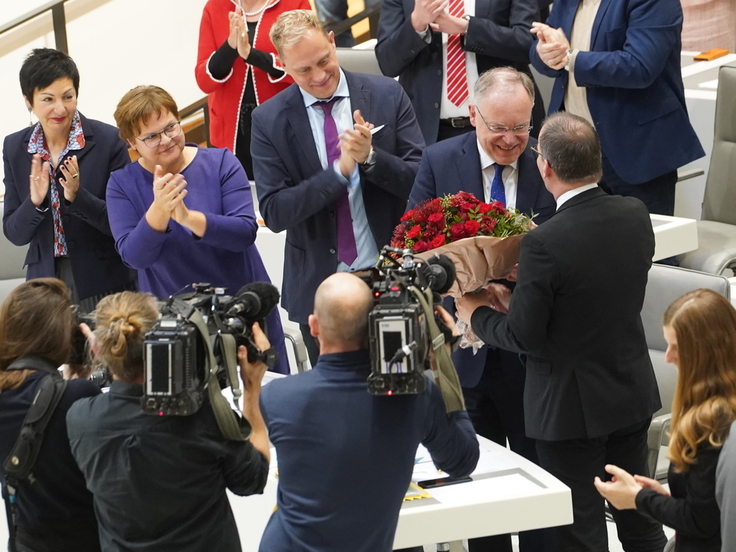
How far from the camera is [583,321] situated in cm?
279

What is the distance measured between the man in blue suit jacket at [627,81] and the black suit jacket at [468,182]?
0.80m

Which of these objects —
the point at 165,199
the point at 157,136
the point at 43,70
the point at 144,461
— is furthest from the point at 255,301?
the point at 43,70

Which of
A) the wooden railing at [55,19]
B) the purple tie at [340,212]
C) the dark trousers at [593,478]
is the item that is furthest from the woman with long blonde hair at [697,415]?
the wooden railing at [55,19]

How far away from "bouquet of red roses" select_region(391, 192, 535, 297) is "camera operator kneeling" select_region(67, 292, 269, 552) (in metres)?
0.82

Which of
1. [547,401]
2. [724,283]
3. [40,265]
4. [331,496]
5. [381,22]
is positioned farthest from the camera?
[381,22]

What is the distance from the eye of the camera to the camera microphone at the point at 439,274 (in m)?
2.36

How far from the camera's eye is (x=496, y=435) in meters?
3.29

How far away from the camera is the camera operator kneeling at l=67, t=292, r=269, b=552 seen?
2.22 metres

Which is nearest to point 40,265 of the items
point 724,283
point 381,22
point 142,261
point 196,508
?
point 142,261

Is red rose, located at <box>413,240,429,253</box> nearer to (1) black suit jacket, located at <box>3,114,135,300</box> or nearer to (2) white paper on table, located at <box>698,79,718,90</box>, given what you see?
(1) black suit jacket, located at <box>3,114,135,300</box>

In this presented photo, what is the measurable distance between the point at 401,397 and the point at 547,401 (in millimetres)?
802

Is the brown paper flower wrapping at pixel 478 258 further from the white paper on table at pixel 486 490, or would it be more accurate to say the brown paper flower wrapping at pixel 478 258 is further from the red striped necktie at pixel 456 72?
the red striped necktie at pixel 456 72

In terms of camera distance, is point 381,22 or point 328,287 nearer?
point 328,287

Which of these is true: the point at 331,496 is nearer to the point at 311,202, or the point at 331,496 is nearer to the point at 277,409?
the point at 277,409
